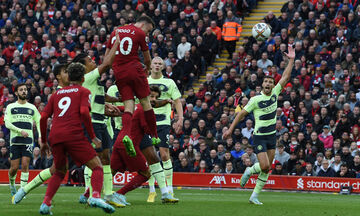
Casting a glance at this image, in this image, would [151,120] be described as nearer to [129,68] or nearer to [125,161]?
[125,161]

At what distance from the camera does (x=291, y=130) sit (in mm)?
24141

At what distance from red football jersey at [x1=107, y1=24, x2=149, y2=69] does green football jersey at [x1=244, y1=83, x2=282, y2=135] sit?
350 cm

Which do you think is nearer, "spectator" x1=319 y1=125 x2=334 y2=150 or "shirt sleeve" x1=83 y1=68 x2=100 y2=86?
"shirt sleeve" x1=83 y1=68 x2=100 y2=86

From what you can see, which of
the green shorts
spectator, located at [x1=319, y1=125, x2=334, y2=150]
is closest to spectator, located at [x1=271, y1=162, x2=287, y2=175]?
spectator, located at [x1=319, y1=125, x2=334, y2=150]

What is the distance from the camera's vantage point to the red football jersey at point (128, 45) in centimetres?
1298

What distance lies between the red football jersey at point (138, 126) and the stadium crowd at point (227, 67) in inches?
390

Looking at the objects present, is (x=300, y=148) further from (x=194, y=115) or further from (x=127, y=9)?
(x=127, y=9)

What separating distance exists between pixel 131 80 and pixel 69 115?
221 cm

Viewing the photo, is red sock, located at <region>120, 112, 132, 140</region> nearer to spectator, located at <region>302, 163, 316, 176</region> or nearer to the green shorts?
the green shorts

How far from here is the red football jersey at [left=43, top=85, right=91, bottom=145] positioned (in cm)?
1102

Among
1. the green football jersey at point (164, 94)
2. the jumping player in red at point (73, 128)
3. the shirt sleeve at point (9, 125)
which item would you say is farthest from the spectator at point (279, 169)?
the jumping player in red at point (73, 128)

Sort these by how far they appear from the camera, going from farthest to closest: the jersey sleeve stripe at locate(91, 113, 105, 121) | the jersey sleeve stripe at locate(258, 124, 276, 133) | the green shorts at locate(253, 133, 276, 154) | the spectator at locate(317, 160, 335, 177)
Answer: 1. the spectator at locate(317, 160, 335, 177)
2. the jersey sleeve stripe at locate(258, 124, 276, 133)
3. the green shorts at locate(253, 133, 276, 154)
4. the jersey sleeve stripe at locate(91, 113, 105, 121)

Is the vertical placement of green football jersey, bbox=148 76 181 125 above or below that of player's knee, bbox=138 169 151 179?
above

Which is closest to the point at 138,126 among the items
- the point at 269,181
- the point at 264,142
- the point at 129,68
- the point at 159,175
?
the point at 159,175
